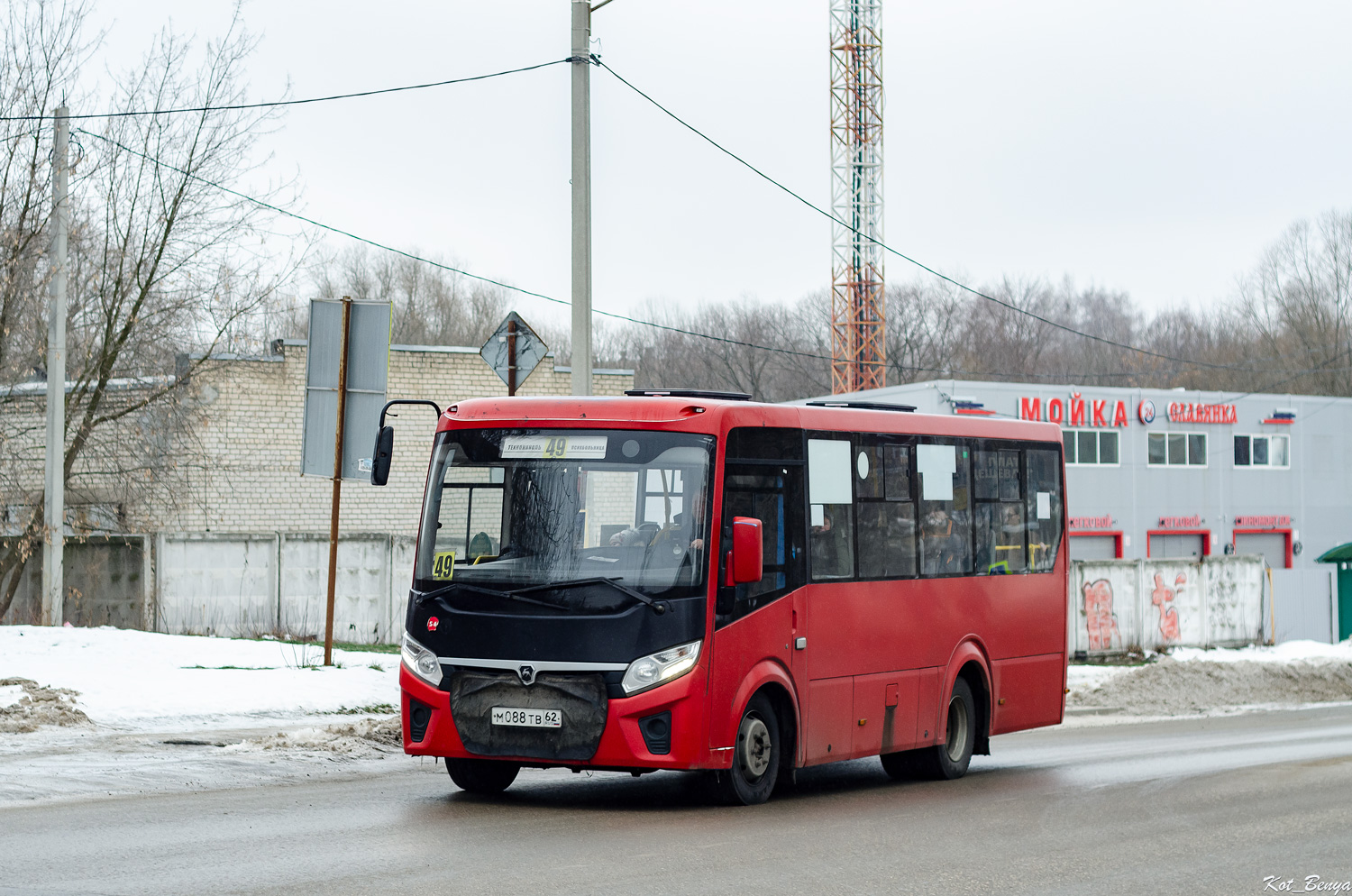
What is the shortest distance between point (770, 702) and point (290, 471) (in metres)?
27.7

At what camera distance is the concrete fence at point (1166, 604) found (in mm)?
28297

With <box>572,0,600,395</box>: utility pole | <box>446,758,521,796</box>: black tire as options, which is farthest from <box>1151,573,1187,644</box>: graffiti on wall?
<box>446,758,521,796</box>: black tire

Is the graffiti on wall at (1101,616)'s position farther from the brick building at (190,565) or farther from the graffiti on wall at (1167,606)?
the brick building at (190,565)

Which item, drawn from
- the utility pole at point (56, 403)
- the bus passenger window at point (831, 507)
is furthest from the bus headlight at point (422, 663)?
the utility pole at point (56, 403)

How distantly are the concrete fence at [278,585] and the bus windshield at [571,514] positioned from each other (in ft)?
49.3

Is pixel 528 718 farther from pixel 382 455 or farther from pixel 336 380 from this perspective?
pixel 336 380

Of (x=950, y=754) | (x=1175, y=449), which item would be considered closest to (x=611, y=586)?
(x=950, y=754)

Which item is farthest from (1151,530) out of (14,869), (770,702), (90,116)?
(14,869)

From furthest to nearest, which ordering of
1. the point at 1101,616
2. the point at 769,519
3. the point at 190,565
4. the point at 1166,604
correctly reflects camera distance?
the point at 1166,604 → the point at 1101,616 → the point at 190,565 → the point at 769,519

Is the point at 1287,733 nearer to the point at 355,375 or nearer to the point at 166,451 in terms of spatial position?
the point at 355,375

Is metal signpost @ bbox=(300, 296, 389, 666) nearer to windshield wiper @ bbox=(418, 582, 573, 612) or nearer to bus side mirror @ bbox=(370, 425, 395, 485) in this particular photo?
bus side mirror @ bbox=(370, 425, 395, 485)

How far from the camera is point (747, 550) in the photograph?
951cm

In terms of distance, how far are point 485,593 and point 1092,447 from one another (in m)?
41.9

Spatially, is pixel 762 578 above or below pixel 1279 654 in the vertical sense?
above
